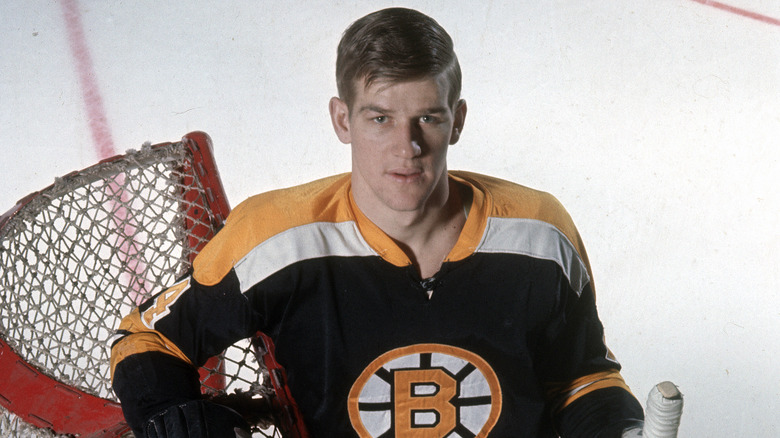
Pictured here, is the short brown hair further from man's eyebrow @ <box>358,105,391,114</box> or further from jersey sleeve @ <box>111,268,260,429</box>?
jersey sleeve @ <box>111,268,260,429</box>

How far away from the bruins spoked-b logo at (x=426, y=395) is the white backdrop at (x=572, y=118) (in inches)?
38.8

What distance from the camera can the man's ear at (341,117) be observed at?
1177mm

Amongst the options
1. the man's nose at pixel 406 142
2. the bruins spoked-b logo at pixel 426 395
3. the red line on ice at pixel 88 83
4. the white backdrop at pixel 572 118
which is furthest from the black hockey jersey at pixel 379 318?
the red line on ice at pixel 88 83

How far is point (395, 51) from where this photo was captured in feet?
3.56

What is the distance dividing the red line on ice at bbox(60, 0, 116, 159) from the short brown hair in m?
1.55

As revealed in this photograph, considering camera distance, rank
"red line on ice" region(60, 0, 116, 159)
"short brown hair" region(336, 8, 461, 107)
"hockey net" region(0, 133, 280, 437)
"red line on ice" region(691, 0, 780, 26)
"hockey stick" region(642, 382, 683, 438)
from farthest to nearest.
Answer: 1. "red line on ice" region(691, 0, 780, 26)
2. "red line on ice" region(60, 0, 116, 159)
3. "hockey net" region(0, 133, 280, 437)
4. "short brown hair" region(336, 8, 461, 107)
5. "hockey stick" region(642, 382, 683, 438)

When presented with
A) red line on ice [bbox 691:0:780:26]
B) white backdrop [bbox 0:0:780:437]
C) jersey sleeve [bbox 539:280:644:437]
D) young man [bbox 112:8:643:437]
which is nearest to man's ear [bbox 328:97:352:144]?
young man [bbox 112:8:643:437]

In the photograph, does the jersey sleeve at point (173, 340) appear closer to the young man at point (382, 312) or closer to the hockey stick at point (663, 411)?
the young man at point (382, 312)

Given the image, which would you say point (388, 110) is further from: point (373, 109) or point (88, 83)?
point (88, 83)

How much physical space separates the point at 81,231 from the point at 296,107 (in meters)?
1.08

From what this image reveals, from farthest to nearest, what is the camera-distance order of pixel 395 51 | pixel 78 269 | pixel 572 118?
pixel 572 118
pixel 78 269
pixel 395 51

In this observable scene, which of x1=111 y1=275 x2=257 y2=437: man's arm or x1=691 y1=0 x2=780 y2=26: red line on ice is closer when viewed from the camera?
x1=111 y1=275 x2=257 y2=437: man's arm

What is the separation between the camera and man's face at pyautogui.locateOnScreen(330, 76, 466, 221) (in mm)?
1090

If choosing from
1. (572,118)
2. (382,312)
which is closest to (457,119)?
(382,312)
